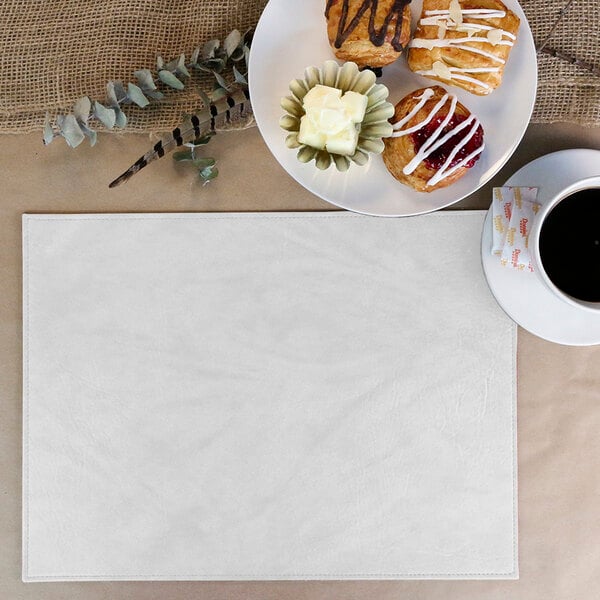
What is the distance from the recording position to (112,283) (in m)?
0.74

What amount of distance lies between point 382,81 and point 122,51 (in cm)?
30

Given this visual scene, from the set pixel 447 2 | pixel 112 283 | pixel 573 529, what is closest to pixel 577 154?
pixel 447 2

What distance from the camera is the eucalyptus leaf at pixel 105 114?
2.23ft

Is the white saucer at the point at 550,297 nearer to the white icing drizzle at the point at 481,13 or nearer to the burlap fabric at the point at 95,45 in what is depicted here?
the white icing drizzle at the point at 481,13

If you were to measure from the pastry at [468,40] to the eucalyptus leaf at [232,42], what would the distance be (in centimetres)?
20

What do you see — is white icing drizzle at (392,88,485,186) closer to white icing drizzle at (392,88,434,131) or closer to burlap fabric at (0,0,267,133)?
white icing drizzle at (392,88,434,131)

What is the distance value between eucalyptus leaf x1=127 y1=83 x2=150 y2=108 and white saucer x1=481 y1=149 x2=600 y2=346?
413mm

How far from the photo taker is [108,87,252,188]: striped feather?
696 mm

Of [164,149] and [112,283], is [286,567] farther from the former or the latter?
[164,149]

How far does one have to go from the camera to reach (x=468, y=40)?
0.60 meters

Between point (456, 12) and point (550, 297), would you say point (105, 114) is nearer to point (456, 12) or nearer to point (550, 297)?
point (456, 12)

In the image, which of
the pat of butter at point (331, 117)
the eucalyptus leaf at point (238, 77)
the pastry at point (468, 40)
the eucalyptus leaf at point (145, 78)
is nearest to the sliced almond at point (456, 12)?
the pastry at point (468, 40)

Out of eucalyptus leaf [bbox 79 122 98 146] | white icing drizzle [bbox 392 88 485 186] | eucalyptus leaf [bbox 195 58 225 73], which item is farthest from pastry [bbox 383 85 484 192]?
eucalyptus leaf [bbox 79 122 98 146]

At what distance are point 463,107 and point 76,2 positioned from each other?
1.53 feet
